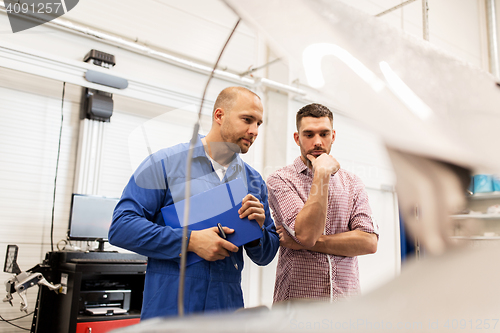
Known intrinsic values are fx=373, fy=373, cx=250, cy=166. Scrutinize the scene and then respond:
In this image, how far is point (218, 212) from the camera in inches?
22.6

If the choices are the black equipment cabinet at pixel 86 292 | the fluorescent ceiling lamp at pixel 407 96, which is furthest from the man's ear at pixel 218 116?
the black equipment cabinet at pixel 86 292

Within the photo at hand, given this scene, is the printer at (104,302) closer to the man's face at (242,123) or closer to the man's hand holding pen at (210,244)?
the man's hand holding pen at (210,244)

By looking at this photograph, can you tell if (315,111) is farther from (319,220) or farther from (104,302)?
(104,302)

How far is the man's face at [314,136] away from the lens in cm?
38

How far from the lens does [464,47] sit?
4875mm

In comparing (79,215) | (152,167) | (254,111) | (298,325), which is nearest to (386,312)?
(298,325)

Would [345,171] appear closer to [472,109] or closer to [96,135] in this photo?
[472,109]

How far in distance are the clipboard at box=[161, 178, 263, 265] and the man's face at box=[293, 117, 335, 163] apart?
143 millimetres

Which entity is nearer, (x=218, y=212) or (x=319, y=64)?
(x=319, y=64)

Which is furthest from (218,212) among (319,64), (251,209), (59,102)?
(59,102)

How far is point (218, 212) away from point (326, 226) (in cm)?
18

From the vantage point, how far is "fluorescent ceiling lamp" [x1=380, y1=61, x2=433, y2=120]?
344 mm

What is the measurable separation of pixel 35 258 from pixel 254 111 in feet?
10.4

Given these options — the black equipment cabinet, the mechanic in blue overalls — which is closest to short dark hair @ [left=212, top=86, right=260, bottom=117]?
the mechanic in blue overalls
